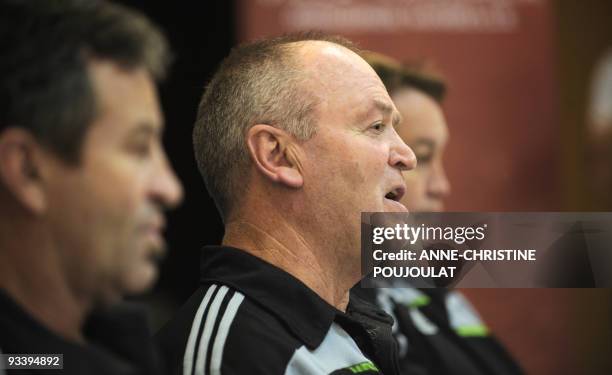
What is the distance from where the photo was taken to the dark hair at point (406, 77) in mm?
2207

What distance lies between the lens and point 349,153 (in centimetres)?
147

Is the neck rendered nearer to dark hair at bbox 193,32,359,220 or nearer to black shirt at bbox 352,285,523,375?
dark hair at bbox 193,32,359,220

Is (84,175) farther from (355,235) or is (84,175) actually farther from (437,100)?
(437,100)

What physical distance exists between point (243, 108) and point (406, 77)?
92cm

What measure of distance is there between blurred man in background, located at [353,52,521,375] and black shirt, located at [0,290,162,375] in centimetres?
98

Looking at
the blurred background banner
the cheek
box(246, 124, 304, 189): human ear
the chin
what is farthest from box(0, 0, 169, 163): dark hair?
the blurred background banner

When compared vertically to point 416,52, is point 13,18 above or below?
below

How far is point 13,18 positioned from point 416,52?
2.14 m

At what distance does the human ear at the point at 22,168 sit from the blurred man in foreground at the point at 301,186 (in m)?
0.48

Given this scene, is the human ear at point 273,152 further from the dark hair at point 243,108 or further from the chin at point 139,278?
the chin at point 139,278

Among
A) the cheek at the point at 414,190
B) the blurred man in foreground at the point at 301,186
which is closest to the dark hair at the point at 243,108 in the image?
the blurred man in foreground at the point at 301,186

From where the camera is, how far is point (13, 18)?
1.00m

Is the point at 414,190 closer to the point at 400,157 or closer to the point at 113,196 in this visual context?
the point at 400,157

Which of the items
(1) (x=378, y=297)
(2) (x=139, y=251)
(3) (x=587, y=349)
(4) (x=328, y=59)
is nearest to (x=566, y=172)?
(3) (x=587, y=349)
